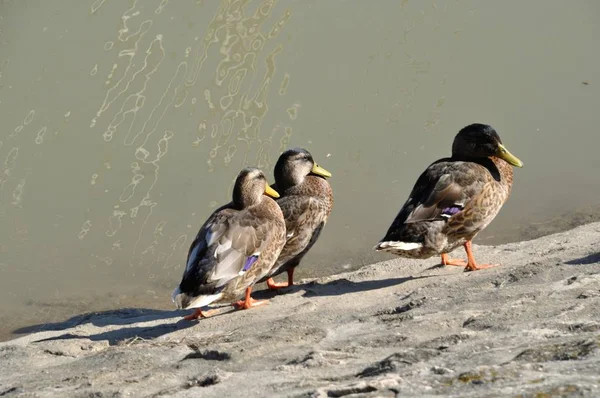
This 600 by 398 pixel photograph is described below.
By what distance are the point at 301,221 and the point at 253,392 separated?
344 cm

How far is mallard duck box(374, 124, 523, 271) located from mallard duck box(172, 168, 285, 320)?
0.83 meters

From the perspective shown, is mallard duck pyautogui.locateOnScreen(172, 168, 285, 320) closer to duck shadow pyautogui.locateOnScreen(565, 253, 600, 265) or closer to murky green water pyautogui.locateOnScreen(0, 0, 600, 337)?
murky green water pyautogui.locateOnScreen(0, 0, 600, 337)

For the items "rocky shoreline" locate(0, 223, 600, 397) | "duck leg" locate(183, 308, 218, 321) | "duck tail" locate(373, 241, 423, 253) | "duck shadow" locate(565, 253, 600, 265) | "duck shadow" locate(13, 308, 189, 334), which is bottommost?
"rocky shoreline" locate(0, 223, 600, 397)

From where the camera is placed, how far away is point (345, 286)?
6961mm

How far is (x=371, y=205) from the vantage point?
983 centimetres

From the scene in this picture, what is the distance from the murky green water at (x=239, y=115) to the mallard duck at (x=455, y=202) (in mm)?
1671

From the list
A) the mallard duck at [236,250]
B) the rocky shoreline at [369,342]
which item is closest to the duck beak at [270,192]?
the mallard duck at [236,250]

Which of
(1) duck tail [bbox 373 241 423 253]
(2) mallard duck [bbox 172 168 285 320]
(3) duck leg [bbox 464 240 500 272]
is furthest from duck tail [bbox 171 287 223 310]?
(3) duck leg [bbox 464 240 500 272]

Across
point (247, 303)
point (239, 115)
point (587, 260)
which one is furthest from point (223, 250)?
point (239, 115)

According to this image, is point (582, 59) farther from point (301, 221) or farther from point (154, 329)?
point (154, 329)

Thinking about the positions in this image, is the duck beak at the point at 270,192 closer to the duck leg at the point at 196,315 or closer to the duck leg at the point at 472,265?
the duck leg at the point at 196,315

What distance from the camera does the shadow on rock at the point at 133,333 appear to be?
6.45m

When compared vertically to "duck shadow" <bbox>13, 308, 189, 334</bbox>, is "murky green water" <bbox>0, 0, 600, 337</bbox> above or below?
above

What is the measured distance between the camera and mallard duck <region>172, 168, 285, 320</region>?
6480mm
